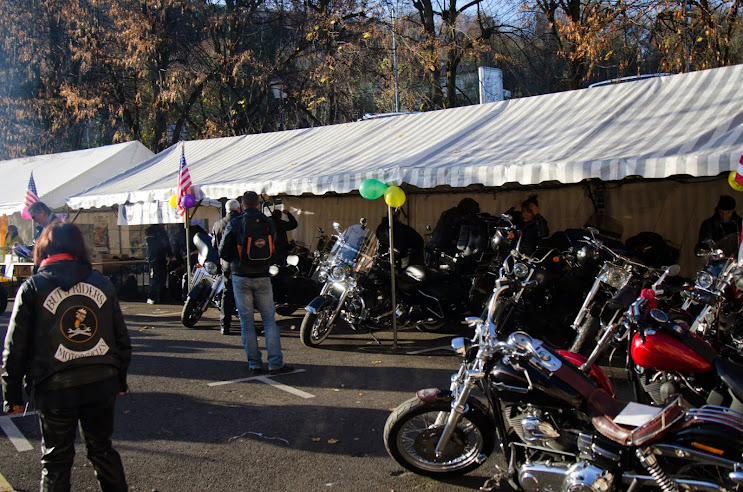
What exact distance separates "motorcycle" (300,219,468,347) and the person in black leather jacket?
4.60 metres

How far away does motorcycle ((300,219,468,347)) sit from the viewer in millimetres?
7918

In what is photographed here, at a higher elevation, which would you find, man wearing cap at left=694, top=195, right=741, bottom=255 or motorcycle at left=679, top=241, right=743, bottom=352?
man wearing cap at left=694, top=195, right=741, bottom=255

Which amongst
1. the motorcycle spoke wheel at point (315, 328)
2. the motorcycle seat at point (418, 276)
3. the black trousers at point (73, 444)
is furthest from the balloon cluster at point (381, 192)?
the black trousers at point (73, 444)

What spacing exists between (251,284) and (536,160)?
348 centimetres

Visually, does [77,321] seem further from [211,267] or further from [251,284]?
[211,267]

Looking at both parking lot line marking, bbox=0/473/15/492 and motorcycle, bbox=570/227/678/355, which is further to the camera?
motorcycle, bbox=570/227/678/355

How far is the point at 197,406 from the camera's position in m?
5.67

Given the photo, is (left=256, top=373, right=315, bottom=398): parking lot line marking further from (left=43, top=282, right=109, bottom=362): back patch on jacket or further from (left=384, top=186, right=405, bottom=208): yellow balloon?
(left=43, top=282, right=109, bottom=362): back patch on jacket

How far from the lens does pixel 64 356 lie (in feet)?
10.2

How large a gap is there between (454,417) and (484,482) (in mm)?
562

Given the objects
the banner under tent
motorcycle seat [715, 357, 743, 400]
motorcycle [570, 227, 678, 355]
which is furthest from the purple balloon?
motorcycle seat [715, 357, 743, 400]

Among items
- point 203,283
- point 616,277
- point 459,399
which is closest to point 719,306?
point 616,277

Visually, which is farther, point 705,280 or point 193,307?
point 193,307

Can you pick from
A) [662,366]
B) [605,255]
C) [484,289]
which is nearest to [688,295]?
[662,366]
